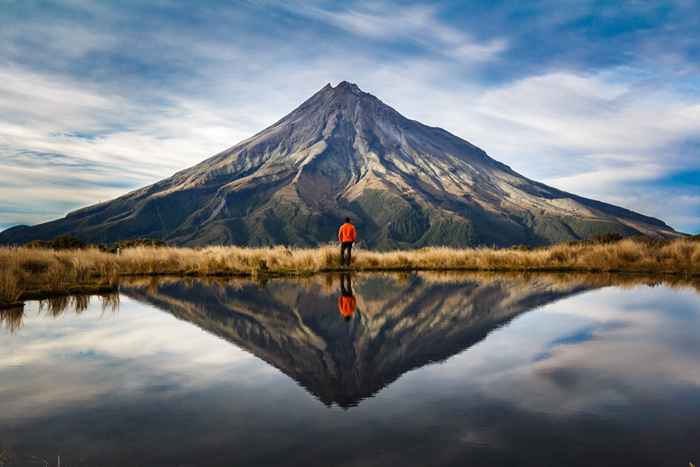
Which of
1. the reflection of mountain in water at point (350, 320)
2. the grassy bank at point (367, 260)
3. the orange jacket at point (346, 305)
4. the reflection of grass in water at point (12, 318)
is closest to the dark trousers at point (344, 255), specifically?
the grassy bank at point (367, 260)

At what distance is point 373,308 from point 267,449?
25.2ft

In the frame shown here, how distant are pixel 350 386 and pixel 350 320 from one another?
431 centimetres

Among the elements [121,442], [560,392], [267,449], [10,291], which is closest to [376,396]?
[267,449]

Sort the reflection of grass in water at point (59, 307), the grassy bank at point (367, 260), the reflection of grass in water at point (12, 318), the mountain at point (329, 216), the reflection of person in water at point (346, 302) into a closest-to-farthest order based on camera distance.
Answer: the reflection of grass in water at point (12, 318) → the reflection of grass in water at point (59, 307) → the reflection of person in water at point (346, 302) → the grassy bank at point (367, 260) → the mountain at point (329, 216)

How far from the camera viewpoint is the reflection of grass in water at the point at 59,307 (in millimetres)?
9656

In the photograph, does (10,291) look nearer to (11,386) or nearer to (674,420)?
(11,386)

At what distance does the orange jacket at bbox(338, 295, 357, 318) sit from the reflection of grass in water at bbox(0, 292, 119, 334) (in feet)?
16.3

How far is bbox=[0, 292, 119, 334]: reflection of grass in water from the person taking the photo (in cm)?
966

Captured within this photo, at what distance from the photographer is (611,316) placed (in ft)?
35.2

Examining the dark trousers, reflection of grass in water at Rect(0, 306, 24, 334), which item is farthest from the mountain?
reflection of grass in water at Rect(0, 306, 24, 334)

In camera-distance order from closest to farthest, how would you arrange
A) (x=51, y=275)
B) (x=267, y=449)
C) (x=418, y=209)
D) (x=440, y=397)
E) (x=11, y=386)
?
(x=267, y=449) < (x=440, y=397) < (x=11, y=386) < (x=51, y=275) < (x=418, y=209)

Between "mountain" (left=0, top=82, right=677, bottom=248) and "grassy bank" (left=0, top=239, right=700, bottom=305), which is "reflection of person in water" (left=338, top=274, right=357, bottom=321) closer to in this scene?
"grassy bank" (left=0, top=239, right=700, bottom=305)

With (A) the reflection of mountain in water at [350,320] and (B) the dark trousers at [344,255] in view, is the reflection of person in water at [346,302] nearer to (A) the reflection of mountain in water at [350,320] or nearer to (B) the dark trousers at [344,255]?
(A) the reflection of mountain in water at [350,320]

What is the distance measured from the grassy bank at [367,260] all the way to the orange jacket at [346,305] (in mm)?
8623
